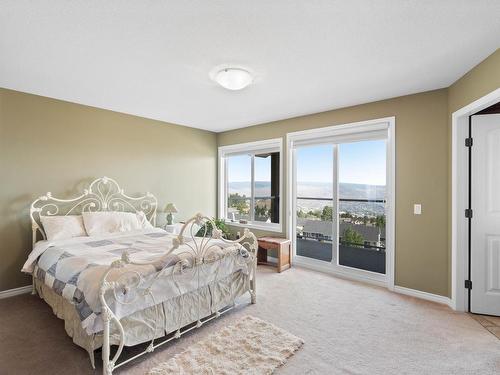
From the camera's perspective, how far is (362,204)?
3.96 meters

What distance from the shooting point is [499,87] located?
2.25 meters

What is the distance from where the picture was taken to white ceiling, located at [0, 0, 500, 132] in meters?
1.81

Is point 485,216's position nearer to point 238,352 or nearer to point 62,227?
point 238,352

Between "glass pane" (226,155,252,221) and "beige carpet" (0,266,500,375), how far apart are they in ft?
7.64

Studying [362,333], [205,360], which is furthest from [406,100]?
[205,360]

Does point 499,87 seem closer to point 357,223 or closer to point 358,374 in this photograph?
point 357,223

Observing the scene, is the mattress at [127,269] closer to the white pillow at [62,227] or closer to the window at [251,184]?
the white pillow at [62,227]

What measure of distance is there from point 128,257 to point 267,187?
3.57m

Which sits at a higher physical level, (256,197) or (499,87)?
(499,87)

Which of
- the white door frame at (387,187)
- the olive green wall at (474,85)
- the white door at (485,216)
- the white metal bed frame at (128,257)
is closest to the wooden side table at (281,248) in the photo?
the white door frame at (387,187)

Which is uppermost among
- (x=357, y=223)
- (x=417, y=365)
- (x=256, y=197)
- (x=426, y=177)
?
(x=426, y=177)

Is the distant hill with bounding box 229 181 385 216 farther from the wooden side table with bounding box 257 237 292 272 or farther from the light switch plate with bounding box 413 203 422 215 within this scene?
the wooden side table with bounding box 257 237 292 272

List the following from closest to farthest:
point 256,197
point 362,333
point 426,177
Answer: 1. point 362,333
2. point 426,177
3. point 256,197

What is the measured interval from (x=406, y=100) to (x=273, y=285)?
3055 mm
